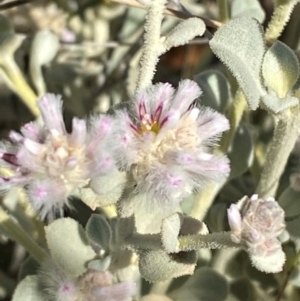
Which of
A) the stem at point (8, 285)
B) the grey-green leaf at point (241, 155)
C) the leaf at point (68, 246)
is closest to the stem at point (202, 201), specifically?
the grey-green leaf at point (241, 155)

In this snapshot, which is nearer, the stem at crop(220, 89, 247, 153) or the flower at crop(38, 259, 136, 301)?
the flower at crop(38, 259, 136, 301)

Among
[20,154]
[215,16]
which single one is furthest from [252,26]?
[215,16]

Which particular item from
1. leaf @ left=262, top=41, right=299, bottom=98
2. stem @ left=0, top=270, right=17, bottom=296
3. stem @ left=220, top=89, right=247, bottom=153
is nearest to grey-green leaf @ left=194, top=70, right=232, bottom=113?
stem @ left=220, top=89, right=247, bottom=153

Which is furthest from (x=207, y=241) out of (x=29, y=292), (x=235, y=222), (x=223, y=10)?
(x=223, y=10)

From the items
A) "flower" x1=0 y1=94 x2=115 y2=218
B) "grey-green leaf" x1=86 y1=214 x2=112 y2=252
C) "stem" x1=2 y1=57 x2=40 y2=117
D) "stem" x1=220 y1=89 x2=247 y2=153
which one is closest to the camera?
"flower" x1=0 y1=94 x2=115 y2=218

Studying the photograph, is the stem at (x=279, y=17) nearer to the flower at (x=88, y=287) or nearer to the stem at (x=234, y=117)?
the stem at (x=234, y=117)

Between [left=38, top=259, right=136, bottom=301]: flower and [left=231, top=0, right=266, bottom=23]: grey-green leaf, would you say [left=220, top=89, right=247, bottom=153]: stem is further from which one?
[left=38, top=259, right=136, bottom=301]: flower
